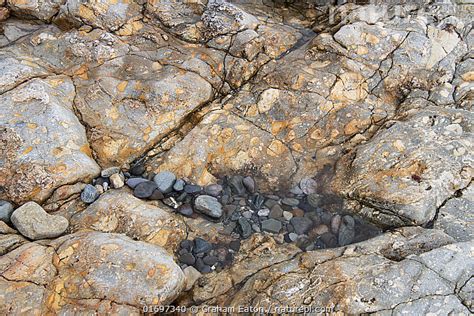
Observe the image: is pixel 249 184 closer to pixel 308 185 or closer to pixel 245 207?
pixel 245 207

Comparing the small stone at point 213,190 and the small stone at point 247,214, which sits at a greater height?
the small stone at point 213,190

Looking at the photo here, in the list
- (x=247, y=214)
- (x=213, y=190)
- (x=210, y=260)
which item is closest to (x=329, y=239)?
(x=247, y=214)

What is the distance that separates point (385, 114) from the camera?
4234mm

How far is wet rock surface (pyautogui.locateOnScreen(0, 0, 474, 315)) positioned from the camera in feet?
9.53

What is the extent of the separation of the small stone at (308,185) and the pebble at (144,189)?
1.34 meters

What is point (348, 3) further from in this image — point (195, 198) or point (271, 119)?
point (195, 198)

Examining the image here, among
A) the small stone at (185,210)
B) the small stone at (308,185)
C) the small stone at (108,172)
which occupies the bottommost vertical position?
the small stone at (185,210)

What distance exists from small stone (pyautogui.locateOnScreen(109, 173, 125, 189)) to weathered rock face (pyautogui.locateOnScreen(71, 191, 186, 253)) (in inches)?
8.1

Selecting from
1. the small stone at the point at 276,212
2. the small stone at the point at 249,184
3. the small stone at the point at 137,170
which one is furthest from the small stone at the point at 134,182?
the small stone at the point at 276,212

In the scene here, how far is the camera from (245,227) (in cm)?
369

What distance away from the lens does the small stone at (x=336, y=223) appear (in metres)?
3.61

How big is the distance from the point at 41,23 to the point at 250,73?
2.35 m

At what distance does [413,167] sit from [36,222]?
9.90 ft

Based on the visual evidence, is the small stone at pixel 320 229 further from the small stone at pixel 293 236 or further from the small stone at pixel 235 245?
the small stone at pixel 235 245
